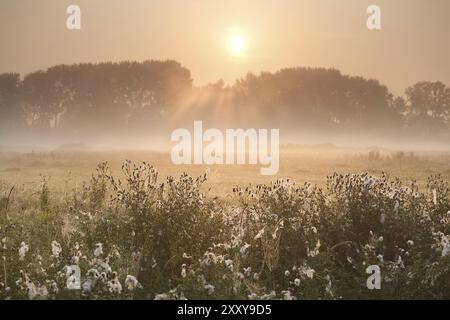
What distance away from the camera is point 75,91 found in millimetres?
17562

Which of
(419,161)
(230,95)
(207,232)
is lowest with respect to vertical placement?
(207,232)

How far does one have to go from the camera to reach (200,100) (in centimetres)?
1323

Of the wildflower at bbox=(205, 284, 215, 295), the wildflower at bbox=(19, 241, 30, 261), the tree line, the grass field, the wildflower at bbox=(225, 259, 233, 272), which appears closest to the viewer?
the wildflower at bbox=(205, 284, 215, 295)

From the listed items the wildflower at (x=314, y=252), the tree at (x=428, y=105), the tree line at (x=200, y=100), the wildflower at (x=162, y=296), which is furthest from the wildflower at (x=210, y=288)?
the tree at (x=428, y=105)

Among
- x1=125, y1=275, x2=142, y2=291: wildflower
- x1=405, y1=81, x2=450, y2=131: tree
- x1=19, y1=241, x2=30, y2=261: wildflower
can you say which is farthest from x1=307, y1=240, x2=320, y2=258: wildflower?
x1=405, y1=81, x2=450, y2=131: tree

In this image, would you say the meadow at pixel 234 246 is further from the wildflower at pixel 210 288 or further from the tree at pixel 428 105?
the tree at pixel 428 105

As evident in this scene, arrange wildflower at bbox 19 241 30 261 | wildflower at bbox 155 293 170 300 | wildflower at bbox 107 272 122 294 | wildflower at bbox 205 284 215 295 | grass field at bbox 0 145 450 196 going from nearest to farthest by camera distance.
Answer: wildflower at bbox 107 272 122 294 < wildflower at bbox 155 293 170 300 < wildflower at bbox 205 284 215 295 < wildflower at bbox 19 241 30 261 < grass field at bbox 0 145 450 196

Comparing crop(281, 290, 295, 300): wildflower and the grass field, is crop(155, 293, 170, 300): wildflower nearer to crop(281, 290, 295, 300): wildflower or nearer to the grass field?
crop(281, 290, 295, 300): wildflower

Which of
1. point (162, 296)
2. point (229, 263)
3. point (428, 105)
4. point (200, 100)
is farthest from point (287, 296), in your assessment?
point (428, 105)

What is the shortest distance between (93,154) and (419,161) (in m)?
7.91

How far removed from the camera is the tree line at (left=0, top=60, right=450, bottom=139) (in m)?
13.6

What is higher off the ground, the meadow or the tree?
the tree
